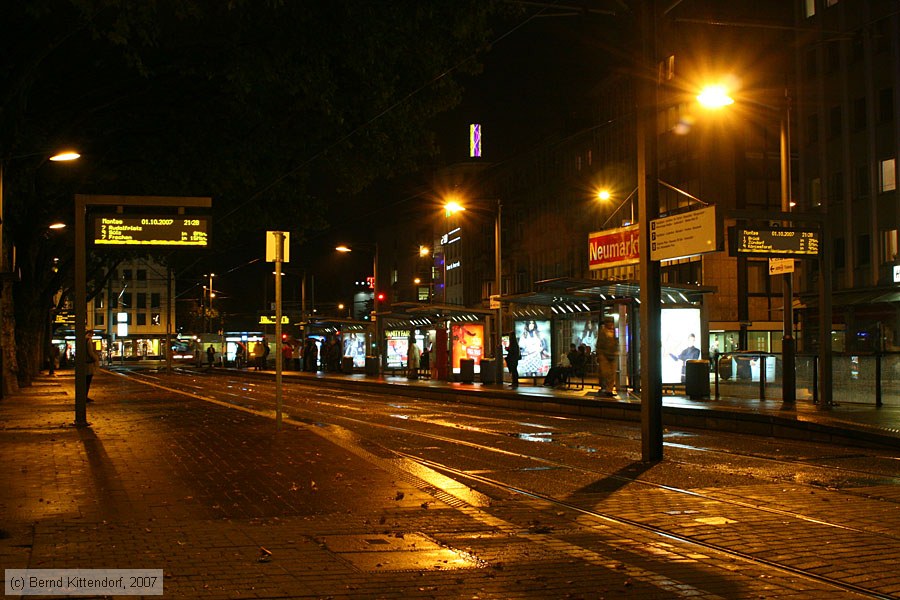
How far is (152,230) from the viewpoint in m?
18.5

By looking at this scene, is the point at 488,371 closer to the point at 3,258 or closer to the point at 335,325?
the point at 3,258

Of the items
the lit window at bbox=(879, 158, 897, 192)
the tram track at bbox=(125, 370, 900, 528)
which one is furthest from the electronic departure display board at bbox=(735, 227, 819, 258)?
the lit window at bbox=(879, 158, 897, 192)

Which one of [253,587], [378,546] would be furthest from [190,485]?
[253,587]

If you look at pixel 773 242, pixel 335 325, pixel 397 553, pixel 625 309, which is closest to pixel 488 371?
pixel 625 309

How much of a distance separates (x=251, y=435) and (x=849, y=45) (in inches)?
1654

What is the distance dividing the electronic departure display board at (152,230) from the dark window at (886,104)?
123ft

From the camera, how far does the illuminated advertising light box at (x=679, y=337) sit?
25938mm

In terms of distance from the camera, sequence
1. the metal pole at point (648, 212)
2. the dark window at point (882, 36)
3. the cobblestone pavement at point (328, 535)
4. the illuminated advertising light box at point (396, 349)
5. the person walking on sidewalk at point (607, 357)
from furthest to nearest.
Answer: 1. the illuminated advertising light box at point (396, 349)
2. the dark window at point (882, 36)
3. the person walking on sidewalk at point (607, 357)
4. the metal pole at point (648, 212)
5. the cobblestone pavement at point (328, 535)

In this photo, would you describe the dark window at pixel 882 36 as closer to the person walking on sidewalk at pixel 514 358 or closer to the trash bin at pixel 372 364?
the person walking on sidewalk at pixel 514 358

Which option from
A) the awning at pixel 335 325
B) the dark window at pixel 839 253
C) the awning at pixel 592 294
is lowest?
the awning at pixel 335 325

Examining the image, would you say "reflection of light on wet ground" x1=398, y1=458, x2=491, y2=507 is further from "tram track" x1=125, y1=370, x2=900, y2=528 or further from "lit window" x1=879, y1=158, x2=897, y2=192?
"lit window" x1=879, y1=158, x2=897, y2=192

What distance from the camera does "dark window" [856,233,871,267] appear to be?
159 feet

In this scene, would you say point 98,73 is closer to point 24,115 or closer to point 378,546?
point 24,115

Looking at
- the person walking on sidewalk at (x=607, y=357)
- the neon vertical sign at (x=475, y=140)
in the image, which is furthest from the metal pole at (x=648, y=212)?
the neon vertical sign at (x=475, y=140)
